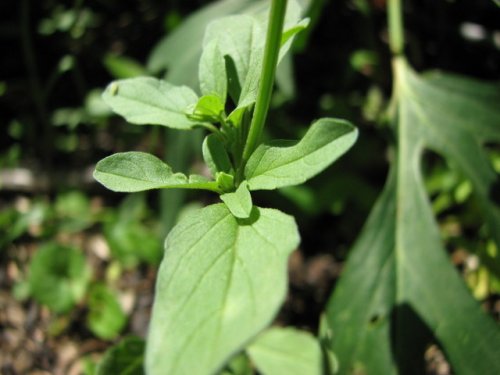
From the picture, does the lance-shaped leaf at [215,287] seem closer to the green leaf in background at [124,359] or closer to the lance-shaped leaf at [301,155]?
the lance-shaped leaf at [301,155]

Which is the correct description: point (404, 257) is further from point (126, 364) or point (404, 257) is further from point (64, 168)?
point (64, 168)

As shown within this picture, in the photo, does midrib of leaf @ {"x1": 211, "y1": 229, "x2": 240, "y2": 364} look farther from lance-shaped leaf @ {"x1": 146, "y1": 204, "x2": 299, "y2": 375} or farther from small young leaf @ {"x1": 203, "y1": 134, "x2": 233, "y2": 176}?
small young leaf @ {"x1": 203, "y1": 134, "x2": 233, "y2": 176}

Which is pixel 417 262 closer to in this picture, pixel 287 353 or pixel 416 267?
pixel 416 267

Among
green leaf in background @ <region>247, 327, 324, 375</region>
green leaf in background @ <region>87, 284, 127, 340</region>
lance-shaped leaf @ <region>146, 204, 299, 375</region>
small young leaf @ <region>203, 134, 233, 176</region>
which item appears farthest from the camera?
green leaf in background @ <region>87, 284, 127, 340</region>

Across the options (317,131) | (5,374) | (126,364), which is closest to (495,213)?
(317,131)

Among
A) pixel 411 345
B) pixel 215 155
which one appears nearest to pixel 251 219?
pixel 215 155

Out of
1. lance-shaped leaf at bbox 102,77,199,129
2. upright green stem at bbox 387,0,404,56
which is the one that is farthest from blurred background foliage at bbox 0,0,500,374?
lance-shaped leaf at bbox 102,77,199,129
